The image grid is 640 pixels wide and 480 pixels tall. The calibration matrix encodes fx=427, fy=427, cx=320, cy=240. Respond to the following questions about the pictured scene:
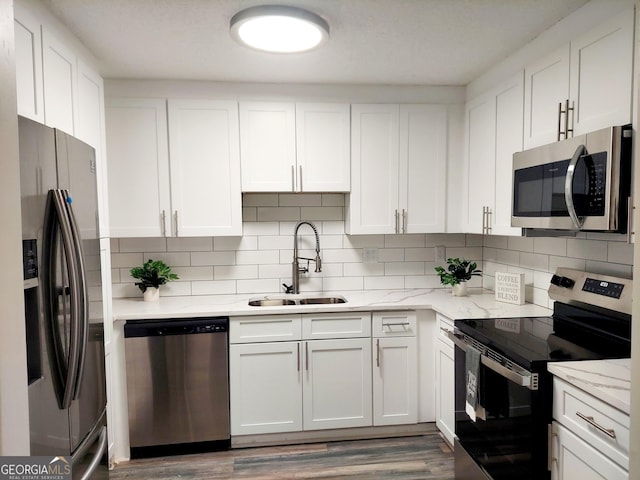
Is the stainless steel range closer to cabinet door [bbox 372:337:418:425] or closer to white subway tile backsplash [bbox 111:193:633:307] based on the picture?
cabinet door [bbox 372:337:418:425]

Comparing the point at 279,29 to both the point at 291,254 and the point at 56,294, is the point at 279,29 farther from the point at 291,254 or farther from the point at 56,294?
the point at 291,254

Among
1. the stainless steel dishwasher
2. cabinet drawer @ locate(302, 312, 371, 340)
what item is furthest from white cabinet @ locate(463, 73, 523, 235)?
the stainless steel dishwasher

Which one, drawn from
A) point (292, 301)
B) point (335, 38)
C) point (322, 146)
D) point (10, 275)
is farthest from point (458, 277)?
point (10, 275)

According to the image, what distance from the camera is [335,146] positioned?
A: 2939 millimetres

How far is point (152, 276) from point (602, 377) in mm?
2547

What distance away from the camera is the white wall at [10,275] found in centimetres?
77

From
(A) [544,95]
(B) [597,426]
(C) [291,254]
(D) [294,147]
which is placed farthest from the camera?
(C) [291,254]

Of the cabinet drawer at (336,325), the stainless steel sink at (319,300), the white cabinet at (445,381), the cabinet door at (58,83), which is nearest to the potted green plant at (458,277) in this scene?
the white cabinet at (445,381)

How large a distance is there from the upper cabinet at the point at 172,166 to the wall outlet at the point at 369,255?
3.47 ft

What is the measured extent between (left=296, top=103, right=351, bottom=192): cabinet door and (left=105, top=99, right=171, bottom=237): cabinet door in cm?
89

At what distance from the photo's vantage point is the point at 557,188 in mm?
1860

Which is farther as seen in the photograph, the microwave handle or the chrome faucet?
the chrome faucet

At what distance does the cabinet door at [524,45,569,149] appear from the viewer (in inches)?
77.5

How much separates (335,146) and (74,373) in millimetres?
2078
